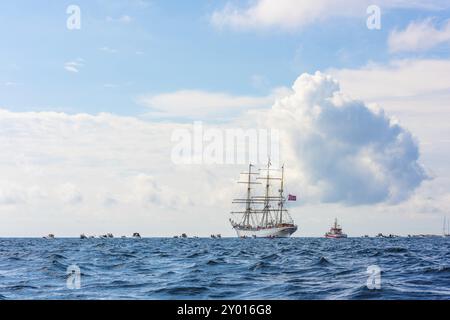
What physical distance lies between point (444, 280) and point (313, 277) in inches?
274

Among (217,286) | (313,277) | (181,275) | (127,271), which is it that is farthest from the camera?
(127,271)

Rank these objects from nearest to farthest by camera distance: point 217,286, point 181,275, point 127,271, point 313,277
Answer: point 217,286 → point 313,277 → point 181,275 → point 127,271

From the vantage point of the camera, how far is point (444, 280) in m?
28.1

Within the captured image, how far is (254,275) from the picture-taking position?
32.0 metres
